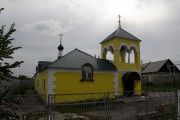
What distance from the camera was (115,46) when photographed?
58.9 ft

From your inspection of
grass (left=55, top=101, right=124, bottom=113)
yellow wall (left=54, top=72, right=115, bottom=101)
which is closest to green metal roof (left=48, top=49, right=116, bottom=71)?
yellow wall (left=54, top=72, right=115, bottom=101)

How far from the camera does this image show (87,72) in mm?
15969

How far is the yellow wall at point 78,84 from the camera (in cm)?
1480

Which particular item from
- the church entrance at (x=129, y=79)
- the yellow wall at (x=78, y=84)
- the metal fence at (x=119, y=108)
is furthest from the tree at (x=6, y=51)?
the church entrance at (x=129, y=79)

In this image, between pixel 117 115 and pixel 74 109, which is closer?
pixel 74 109

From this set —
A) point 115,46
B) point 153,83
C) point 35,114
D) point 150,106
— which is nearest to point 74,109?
point 35,114

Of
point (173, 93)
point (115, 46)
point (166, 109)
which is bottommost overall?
point (166, 109)

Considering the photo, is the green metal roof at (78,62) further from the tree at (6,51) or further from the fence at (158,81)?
the fence at (158,81)

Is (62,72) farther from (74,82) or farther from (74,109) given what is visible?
(74,109)

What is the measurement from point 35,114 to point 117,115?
2927 mm

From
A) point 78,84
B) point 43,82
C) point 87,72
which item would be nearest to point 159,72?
point 87,72

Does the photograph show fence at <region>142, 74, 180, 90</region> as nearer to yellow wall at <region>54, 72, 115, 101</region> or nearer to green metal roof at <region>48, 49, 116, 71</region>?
green metal roof at <region>48, 49, 116, 71</region>

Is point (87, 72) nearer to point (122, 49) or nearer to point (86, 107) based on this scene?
point (122, 49)

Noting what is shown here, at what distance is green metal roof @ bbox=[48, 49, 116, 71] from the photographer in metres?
15.2
